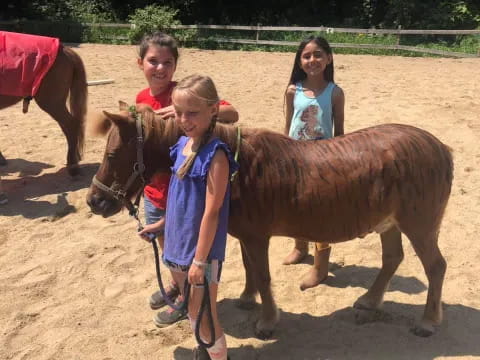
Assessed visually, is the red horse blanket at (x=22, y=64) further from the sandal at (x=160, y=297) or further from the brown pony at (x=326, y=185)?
the brown pony at (x=326, y=185)

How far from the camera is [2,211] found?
4762mm

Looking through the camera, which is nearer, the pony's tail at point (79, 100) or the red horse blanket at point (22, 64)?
the red horse blanket at point (22, 64)

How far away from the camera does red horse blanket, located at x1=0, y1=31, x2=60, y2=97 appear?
5.02 metres

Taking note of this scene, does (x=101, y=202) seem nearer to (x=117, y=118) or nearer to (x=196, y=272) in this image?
(x=117, y=118)

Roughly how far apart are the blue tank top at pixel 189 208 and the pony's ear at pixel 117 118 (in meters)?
0.27

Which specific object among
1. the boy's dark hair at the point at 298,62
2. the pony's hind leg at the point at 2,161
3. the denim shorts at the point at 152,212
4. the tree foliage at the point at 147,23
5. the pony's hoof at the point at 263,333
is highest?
the tree foliage at the point at 147,23

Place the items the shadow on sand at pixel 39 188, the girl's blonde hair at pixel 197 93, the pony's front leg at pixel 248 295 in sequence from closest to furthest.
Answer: the girl's blonde hair at pixel 197 93
the pony's front leg at pixel 248 295
the shadow on sand at pixel 39 188

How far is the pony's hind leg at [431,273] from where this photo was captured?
275cm

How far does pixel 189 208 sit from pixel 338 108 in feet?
4.87

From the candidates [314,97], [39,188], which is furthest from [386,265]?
[39,188]

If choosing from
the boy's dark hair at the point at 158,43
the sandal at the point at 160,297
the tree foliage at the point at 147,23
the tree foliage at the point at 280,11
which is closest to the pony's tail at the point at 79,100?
the sandal at the point at 160,297

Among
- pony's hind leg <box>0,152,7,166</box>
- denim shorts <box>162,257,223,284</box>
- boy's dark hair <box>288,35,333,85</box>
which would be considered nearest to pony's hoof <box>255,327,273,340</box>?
denim shorts <box>162,257,223,284</box>

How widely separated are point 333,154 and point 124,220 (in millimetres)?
2570

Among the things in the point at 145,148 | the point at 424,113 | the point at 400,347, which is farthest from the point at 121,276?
the point at 424,113
